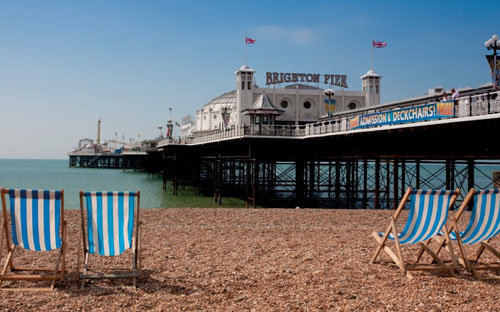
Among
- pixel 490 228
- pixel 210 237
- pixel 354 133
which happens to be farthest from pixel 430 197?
pixel 354 133

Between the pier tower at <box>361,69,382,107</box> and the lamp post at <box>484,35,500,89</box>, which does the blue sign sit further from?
the pier tower at <box>361,69,382,107</box>

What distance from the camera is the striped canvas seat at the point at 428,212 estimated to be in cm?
605

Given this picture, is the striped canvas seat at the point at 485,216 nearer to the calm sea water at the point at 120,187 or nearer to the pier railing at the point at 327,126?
the pier railing at the point at 327,126

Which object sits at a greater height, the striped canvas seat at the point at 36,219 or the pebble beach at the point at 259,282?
the striped canvas seat at the point at 36,219

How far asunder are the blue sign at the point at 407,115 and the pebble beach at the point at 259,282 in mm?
7527

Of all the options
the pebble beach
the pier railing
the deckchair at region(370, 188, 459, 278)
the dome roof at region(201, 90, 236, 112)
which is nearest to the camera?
the pebble beach

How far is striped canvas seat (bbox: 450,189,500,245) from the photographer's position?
240 inches

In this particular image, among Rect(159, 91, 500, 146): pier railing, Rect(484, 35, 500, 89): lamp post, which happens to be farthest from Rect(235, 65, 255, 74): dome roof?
Rect(484, 35, 500, 89): lamp post

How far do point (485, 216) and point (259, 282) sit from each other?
310cm

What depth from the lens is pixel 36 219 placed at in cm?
564

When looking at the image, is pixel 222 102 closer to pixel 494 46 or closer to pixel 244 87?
pixel 244 87

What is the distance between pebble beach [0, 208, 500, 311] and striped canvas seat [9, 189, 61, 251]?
0.53 meters

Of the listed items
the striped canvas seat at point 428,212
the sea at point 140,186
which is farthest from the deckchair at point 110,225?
the sea at point 140,186

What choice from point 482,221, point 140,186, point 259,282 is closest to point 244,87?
point 140,186
